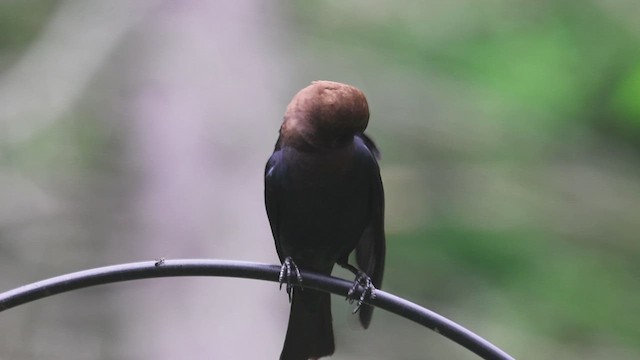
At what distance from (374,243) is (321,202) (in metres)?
0.23

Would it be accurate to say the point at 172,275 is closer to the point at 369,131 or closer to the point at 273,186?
the point at 273,186

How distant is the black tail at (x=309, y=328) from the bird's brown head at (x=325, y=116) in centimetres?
44

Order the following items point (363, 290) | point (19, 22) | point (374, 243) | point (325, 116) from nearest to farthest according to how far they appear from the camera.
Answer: point (363, 290) < point (325, 116) < point (374, 243) < point (19, 22)

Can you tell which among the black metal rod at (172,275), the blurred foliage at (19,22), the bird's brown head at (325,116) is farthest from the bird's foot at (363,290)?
the blurred foliage at (19,22)

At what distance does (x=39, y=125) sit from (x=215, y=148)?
983 mm

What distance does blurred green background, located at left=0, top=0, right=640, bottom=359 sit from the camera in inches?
150

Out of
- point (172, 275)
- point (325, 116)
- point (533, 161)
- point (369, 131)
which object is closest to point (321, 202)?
point (325, 116)

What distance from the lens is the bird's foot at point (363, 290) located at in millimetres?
2033

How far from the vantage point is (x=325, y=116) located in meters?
2.29

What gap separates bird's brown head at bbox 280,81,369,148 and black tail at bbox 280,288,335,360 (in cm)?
44

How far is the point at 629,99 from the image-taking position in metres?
4.24

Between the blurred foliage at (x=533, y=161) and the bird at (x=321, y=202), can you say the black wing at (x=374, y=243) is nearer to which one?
the bird at (x=321, y=202)

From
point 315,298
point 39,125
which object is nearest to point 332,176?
point 315,298

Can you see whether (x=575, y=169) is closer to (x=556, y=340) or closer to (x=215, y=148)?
(x=556, y=340)
